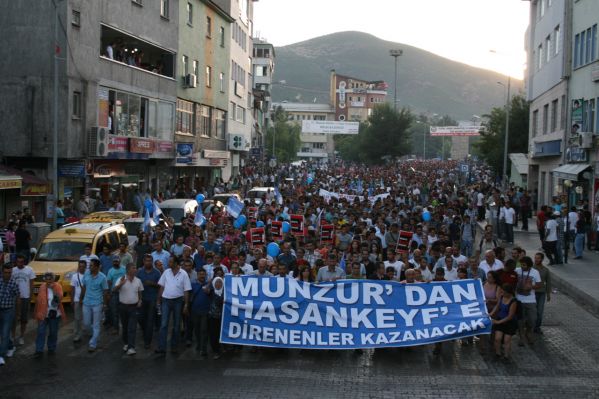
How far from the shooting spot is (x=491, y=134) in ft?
197

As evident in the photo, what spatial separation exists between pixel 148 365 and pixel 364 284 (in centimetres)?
362

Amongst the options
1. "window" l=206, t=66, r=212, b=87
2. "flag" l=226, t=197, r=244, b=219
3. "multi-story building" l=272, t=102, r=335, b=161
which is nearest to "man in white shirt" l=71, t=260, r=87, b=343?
"flag" l=226, t=197, r=244, b=219

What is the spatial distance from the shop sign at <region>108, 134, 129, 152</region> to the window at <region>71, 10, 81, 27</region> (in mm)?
4875

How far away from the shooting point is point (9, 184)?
23125mm

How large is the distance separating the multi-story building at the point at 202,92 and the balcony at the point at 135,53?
3.14 feet

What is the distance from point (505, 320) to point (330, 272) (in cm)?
305

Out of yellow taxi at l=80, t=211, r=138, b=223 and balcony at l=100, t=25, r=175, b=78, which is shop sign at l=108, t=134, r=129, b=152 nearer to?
balcony at l=100, t=25, r=175, b=78

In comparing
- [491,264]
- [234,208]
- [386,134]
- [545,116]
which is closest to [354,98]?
[386,134]

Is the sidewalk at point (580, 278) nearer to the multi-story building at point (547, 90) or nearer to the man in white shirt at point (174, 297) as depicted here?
the man in white shirt at point (174, 297)

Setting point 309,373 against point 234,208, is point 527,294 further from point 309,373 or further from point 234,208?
point 234,208

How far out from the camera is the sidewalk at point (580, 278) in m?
17.4

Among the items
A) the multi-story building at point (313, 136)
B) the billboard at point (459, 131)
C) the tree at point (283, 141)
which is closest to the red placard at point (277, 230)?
the billboard at point (459, 131)

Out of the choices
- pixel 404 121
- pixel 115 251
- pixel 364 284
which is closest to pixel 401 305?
pixel 364 284

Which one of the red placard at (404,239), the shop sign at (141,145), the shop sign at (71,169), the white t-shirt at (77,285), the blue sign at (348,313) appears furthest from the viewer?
the shop sign at (141,145)
